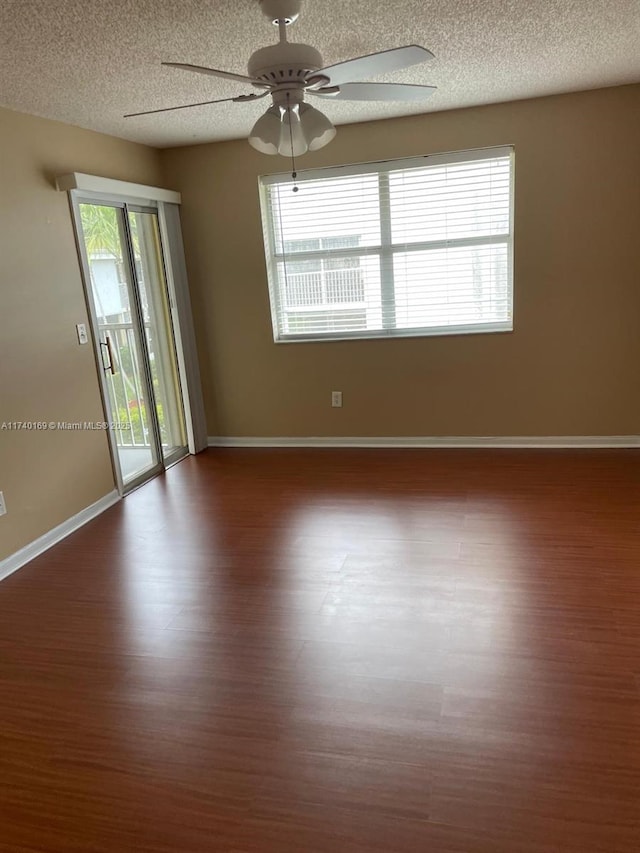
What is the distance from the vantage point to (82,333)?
12.9 ft

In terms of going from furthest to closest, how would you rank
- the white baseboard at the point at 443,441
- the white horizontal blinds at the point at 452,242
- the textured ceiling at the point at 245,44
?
the white baseboard at the point at 443,441 → the white horizontal blinds at the point at 452,242 → the textured ceiling at the point at 245,44

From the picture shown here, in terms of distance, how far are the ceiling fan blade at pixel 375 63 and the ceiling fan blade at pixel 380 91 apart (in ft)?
0.59

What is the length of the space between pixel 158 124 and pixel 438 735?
3.90 meters

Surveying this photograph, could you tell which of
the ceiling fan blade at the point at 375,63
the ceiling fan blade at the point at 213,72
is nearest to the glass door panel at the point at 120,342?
the ceiling fan blade at the point at 213,72

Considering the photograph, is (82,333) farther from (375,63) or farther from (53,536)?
(375,63)

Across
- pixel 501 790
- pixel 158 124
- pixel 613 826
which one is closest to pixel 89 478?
pixel 158 124

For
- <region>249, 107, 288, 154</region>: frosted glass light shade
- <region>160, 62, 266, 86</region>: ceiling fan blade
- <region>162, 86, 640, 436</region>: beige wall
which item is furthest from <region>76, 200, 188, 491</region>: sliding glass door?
<region>160, 62, 266, 86</region>: ceiling fan blade

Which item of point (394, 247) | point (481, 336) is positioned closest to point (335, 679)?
point (481, 336)

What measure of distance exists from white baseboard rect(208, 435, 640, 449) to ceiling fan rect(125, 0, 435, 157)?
9.10 ft

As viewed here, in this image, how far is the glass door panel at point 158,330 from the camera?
4684mm

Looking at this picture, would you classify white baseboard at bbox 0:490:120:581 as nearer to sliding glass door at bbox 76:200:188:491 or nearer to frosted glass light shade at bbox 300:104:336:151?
sliding glass door at bbox 76:200:188:491

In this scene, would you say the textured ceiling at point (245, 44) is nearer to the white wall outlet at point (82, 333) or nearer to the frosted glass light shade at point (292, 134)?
the frosted glass light shade at point (292, 134)

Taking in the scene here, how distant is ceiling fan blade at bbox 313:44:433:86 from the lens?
84.3 inches

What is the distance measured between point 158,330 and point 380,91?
2889 mm
